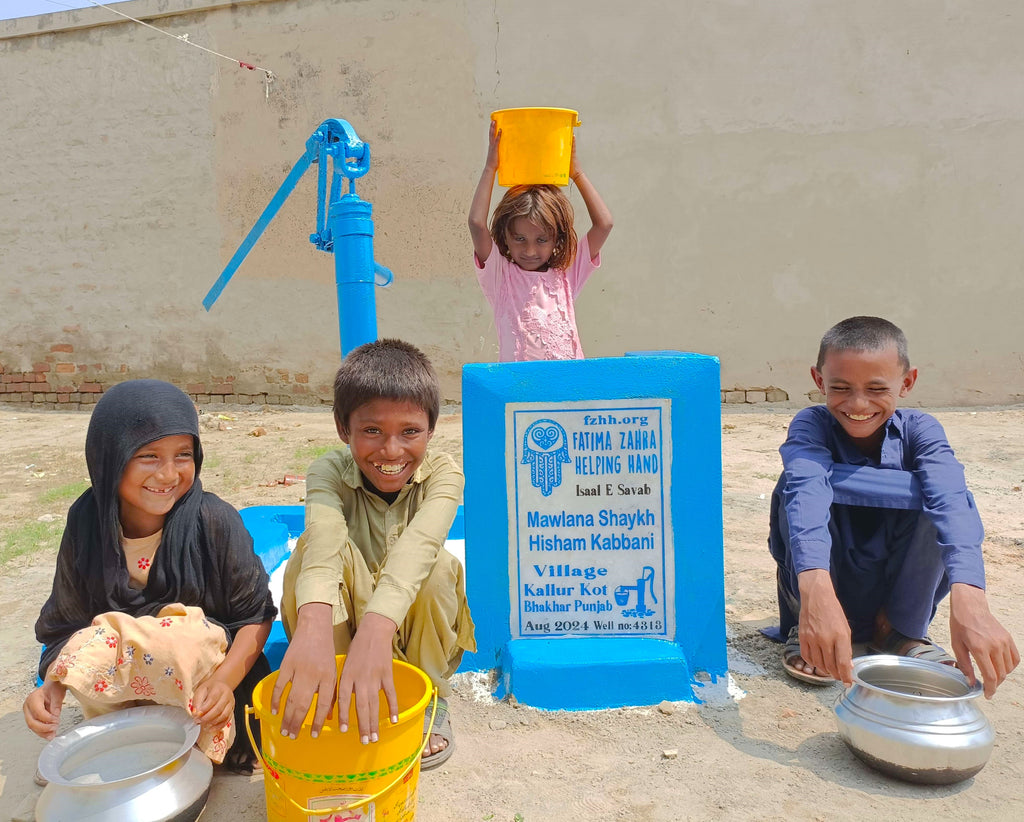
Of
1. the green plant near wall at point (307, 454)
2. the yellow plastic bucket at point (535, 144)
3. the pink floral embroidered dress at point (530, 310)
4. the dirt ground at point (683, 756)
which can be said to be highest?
the yellow plastic bucket at point (535, 144)

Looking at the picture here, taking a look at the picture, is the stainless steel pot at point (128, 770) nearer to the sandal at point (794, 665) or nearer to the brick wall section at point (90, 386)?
the sandal at point (794, 665)

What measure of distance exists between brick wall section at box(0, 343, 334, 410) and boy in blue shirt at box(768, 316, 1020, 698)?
5.97 metres

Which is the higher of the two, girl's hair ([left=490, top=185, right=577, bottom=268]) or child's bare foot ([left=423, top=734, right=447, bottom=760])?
girl's hair ([left=490, top=185, right=577, bottom=268])

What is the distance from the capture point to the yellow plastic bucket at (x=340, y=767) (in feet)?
4.20

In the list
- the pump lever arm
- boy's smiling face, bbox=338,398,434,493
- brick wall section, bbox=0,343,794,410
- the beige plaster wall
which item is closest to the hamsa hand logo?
boy's smiling face, bbox=338,398,434,493

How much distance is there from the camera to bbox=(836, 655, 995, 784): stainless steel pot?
4.97 feet

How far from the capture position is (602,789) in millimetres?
1598

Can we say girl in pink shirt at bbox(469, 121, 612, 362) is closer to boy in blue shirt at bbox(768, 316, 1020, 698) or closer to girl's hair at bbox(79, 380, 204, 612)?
boy in blue shirt at bbox(768, 316, 1020, 698)

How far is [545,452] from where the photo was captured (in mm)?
2037

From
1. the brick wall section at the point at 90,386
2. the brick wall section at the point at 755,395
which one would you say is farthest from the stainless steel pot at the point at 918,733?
the brick wall section at the point at 90,386

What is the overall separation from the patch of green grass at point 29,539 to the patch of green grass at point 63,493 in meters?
0.48

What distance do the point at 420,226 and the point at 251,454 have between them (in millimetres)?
2870

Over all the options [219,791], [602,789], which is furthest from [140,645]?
[602,789]

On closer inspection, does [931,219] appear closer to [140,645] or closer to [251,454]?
[251,454]
